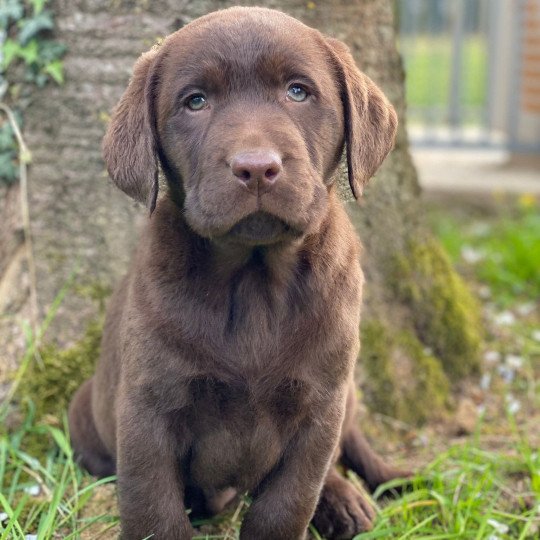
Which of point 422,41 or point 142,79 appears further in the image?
point 422,41

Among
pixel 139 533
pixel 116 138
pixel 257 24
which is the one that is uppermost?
pixel 257 24

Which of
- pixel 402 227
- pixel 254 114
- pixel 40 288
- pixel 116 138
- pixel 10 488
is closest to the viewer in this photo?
pixel 254 114

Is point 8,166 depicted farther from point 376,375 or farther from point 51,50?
point 376,375

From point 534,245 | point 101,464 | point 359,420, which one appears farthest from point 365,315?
point 534,245

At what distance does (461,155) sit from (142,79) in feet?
22.0

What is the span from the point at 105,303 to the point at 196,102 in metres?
1.45

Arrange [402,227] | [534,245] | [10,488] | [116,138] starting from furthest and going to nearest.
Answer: [534,245]
[402,227]
[10,488]
[116,138]

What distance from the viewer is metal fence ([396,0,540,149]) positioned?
30.1ft

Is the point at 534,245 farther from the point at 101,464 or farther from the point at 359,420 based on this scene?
the point at 101,464

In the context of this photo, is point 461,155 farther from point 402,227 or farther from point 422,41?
point 402,227

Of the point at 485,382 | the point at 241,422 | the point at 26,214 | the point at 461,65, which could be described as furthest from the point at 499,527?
the point at 461,65

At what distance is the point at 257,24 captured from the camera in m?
2.96

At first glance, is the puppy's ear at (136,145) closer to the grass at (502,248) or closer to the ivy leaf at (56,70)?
the ivy leaf at (56,70)

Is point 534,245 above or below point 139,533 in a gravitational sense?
below
